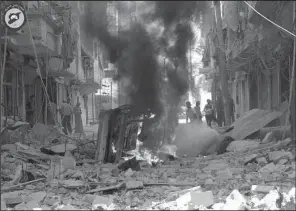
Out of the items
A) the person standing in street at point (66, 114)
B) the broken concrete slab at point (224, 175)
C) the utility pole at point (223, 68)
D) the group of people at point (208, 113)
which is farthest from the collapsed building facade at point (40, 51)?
the broken concrete slab at point (224, 175)


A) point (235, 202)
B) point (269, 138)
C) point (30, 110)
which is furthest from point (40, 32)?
point (235, 202)

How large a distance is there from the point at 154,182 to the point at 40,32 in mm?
9838

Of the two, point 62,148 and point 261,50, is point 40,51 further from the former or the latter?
point 261,50

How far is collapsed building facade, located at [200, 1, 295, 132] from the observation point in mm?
10814

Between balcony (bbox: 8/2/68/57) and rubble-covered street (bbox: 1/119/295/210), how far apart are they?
6.02m

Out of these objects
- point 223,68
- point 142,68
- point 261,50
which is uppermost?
point 261,50

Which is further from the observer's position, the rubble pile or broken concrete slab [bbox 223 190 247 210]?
the rubble pile

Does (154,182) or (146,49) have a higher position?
(146,49)

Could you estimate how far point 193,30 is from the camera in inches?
521

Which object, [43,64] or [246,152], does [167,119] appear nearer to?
[246,152]

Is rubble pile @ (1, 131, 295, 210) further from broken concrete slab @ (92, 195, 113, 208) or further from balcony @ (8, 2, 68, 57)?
balcony @ (8, 2, 68, 57)

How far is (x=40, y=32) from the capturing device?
14.8 m

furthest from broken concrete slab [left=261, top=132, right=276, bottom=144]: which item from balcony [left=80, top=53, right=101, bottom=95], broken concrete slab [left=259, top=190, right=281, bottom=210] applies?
balcony [left=80, top=53, right=101, bottom=95]

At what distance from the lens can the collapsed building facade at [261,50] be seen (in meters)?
10.8
